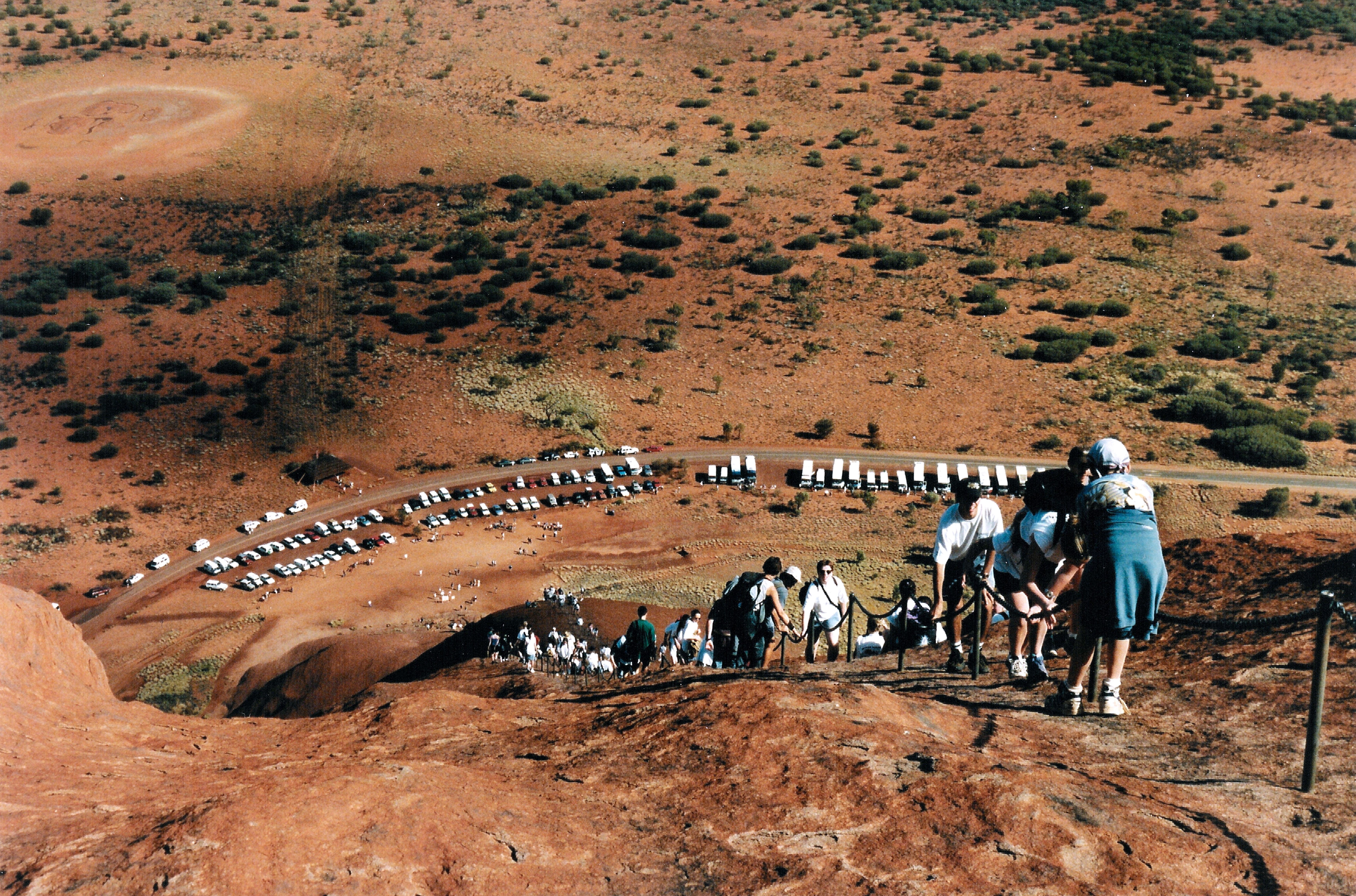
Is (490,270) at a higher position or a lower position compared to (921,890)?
lower

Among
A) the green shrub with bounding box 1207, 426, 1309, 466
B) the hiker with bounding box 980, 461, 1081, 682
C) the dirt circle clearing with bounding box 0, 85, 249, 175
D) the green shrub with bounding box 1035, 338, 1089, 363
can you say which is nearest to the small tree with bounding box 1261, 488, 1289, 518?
the green shrub with bounding box 1207, 426, 1309, 466

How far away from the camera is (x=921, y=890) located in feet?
22.1

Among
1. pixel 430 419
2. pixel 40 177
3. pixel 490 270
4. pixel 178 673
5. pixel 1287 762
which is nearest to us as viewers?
pixel 1287 762

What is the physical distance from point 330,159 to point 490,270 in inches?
920

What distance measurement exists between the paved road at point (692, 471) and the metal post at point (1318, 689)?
142ft

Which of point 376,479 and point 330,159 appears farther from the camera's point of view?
point 330,159

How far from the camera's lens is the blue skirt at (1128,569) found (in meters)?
8.30

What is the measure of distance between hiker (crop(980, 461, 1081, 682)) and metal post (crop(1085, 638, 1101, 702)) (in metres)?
0.50

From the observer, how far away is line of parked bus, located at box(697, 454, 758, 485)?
51156 mm

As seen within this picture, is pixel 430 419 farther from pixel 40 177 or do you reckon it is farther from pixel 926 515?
pixel 40 177

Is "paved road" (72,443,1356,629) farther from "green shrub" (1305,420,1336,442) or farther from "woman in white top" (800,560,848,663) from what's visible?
"woman in white top" (800,560,848,663)

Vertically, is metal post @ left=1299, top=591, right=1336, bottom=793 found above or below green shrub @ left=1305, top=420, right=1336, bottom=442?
above

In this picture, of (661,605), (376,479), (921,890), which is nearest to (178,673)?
(376,479)

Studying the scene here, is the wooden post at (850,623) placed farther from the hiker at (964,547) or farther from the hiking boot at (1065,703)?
the hiking boot at (1065,703)
